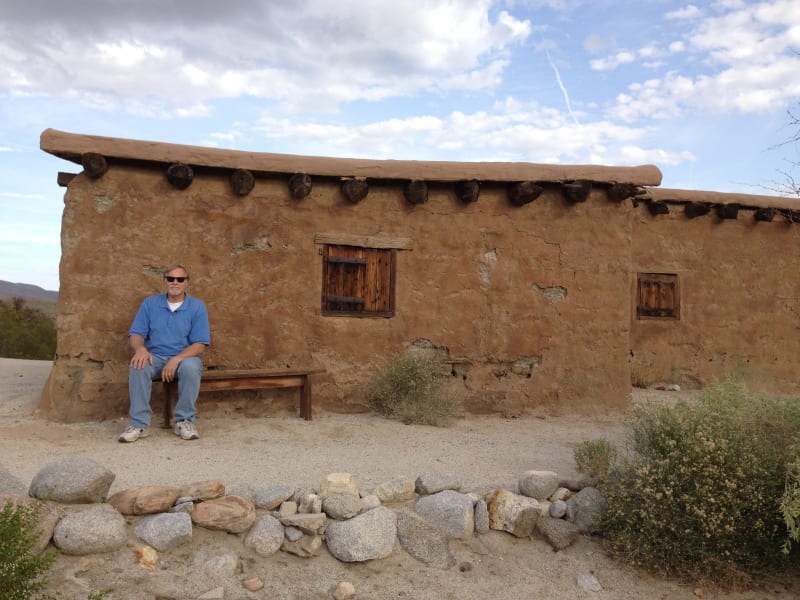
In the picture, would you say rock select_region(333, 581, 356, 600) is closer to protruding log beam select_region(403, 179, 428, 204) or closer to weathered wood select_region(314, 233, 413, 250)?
weathered wood select_region(314, 233, 413, 250)

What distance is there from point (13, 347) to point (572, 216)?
13.0m

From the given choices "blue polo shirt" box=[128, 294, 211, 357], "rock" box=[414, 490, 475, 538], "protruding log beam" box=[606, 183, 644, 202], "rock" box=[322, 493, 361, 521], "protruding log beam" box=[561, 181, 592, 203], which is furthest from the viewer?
"protruding log beam" box=[606, 183, 644, 202]

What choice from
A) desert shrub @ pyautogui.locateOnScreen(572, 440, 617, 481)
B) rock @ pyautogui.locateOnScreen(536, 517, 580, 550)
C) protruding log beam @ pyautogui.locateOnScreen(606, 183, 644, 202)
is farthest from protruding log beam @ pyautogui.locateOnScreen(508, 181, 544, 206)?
rock @ pyautogui.locateOnScreen(536, 517, 580, 550)

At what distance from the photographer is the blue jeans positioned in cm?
538

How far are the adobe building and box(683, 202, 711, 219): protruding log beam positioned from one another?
2.46 meters

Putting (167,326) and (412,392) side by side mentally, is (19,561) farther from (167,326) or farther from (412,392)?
(412,392)

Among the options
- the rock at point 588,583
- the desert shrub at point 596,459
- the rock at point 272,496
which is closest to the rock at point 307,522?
the rock at point 272,496

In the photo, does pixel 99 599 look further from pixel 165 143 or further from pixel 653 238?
pixel 653 238

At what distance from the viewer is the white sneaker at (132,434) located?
5.28 metres

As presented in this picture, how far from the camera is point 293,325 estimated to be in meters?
6.52

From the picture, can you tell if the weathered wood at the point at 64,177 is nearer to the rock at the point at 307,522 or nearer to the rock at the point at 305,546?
the rock at the point at 307,522

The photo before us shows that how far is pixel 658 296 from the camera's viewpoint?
9.53 metres

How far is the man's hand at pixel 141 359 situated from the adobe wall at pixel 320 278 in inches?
30.6

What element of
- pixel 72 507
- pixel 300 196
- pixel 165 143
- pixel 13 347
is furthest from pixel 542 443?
pixel 13 347
